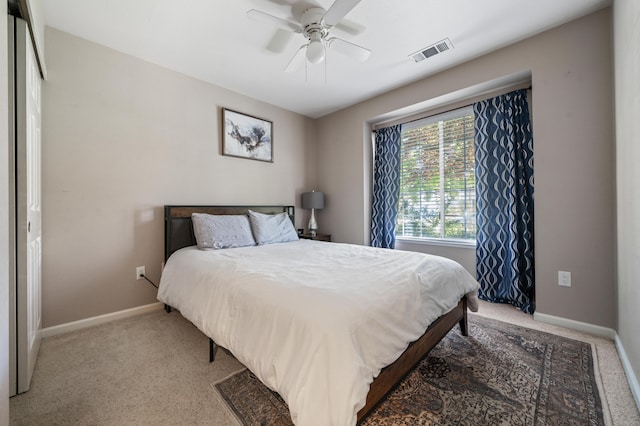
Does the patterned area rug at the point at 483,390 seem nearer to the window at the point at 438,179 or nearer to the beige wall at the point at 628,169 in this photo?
the beige wall at the point at 628,169

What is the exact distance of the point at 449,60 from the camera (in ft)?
9.01

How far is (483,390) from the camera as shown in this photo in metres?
1.46

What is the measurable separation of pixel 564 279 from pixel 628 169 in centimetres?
109

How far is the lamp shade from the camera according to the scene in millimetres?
4008

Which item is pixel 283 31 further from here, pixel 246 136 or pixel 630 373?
pixel 630 373

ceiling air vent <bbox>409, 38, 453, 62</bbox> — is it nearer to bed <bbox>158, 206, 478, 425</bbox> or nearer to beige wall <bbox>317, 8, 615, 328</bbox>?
beige wall <bbox>317, 8, 615, 328</bbox>

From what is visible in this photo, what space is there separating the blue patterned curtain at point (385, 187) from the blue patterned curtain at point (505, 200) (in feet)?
3.32

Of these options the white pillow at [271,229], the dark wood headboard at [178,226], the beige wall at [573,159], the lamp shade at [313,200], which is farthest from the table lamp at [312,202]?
the beige wall at [573,159]

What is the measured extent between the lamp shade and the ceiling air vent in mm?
2133

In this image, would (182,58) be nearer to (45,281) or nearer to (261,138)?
(261,138)

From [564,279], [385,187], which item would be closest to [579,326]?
[564,279]

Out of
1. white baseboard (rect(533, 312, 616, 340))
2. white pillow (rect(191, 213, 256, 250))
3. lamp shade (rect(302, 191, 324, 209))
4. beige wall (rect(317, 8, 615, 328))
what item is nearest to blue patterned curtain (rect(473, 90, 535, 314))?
white baseboard (rect(533, 312, 616, 340))

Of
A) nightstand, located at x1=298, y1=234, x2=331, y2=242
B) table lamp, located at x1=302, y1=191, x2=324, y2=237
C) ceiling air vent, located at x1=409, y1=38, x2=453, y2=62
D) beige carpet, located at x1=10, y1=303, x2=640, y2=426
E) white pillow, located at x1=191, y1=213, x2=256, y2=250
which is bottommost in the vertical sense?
beige carpet, located at x1=10, y1=303, x2=640, y2=426

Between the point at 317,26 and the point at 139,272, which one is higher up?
the point at 317,26
